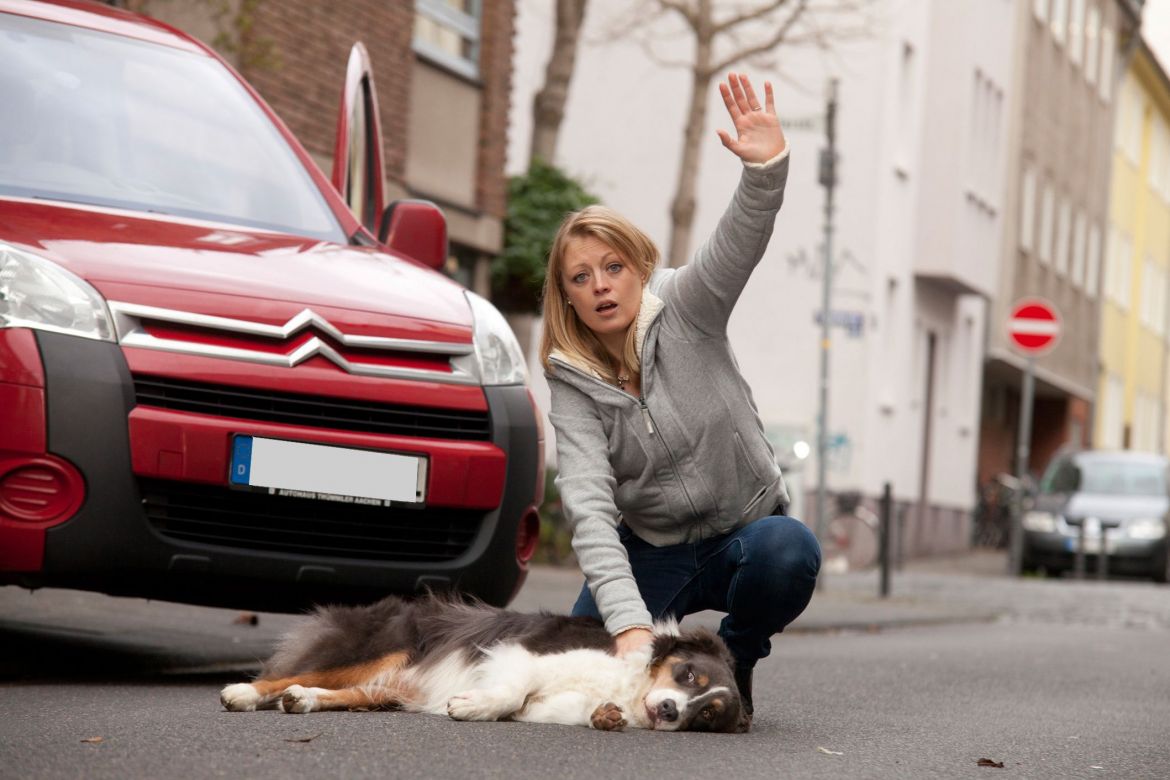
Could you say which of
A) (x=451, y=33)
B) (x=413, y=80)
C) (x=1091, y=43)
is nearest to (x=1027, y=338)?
(x=451, y=33)

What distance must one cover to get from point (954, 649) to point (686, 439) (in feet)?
19.2

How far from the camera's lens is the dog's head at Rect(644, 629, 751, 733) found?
201 inches

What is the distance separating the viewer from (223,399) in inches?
231

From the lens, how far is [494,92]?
18.2 m

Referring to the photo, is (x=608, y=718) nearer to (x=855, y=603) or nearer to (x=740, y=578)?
(x=740, y=578)

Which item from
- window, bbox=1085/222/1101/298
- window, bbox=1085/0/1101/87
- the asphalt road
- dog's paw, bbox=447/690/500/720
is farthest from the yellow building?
dog's paw, bbox=447/690/500/720

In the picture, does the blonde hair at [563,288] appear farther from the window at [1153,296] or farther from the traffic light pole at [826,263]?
the window at [1153,296]

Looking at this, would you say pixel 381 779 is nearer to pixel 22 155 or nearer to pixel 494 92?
pixel 22 155

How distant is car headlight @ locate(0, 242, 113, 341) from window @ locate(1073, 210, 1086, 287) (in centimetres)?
3781

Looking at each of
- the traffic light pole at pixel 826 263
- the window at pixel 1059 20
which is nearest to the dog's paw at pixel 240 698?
the traffic light pole at pixel 826 263

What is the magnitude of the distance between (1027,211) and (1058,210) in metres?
3.41

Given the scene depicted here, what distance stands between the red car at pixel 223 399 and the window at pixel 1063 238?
1373 inches

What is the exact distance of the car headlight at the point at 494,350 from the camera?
21.2ft

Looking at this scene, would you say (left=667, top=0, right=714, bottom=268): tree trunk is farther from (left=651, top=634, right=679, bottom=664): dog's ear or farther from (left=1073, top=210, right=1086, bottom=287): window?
(left=1073, top=210, right=1086, bottom=287): window
